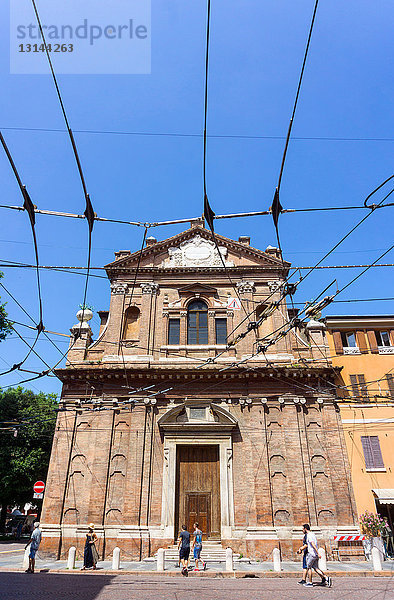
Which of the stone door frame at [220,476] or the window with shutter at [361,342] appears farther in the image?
the window with shutter at [361,342]

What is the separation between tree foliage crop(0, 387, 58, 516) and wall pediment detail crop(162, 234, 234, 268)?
1392 cm

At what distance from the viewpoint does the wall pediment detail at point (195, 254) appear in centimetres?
2248

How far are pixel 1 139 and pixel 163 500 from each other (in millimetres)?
15613

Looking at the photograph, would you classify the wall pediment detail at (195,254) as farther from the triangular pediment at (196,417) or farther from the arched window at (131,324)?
the triangular pediment at (196,417)

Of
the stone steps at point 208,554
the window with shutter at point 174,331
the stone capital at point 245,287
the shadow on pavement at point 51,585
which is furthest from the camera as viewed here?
the stone capital at point 245,287

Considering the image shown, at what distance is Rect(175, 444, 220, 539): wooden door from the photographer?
16.9 meters

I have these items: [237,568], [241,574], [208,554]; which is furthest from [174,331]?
[241,574]

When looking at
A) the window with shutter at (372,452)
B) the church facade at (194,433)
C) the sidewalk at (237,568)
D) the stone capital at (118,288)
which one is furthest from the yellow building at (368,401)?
the stone capital at (118,288)

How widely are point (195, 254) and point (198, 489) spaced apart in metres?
12.1

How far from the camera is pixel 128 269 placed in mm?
22078

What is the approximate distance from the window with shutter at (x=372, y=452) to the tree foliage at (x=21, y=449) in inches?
780

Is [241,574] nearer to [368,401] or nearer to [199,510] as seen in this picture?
[199,510]

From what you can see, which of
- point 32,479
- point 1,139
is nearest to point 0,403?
point 32,479

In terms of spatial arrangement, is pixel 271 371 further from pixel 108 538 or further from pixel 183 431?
pixel 108 538
